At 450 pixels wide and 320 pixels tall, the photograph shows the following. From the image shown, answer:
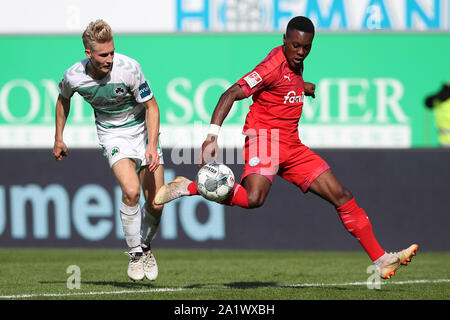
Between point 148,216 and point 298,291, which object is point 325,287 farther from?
point 148,216

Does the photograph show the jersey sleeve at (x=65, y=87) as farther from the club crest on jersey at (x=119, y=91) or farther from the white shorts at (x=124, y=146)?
the white shorts at (x=124, y=146)

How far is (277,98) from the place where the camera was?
8.58 metres

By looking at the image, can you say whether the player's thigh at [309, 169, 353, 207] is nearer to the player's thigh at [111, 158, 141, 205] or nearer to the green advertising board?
the player's thigh at [111, 158, 141, 205]

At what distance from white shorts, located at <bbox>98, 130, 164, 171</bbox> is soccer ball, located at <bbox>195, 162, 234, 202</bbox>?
100cm

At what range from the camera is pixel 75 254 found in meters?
12.6

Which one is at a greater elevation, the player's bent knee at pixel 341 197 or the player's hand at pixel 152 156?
the player's hand at pixel 152 156

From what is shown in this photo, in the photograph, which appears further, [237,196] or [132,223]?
[132,223]

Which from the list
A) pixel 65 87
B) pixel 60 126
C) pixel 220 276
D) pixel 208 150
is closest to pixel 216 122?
pixel 208 150

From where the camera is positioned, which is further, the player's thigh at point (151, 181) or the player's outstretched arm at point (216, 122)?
the player's thigh at point (151, 181)

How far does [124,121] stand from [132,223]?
98 cm

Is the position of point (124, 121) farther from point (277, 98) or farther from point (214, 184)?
point (277, 98)

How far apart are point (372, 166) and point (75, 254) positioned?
427 centimetres

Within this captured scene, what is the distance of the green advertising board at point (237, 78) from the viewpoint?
18.5 metres

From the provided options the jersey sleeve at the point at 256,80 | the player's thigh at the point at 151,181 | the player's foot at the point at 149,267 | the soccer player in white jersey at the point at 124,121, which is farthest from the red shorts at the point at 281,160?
the player's foot at the point at 149,267
